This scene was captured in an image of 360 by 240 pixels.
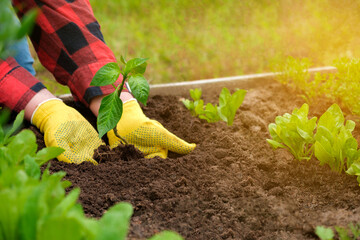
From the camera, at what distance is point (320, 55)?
3322mm

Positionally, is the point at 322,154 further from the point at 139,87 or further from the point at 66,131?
the point at 66,131

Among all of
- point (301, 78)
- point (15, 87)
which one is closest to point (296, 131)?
point (301, 78)

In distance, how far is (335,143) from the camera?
5.40 ft

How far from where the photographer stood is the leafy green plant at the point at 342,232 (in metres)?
1.18

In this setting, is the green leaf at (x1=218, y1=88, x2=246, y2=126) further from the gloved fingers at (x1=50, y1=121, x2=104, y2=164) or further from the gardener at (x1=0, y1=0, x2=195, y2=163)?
the gloved fingers at (x1=50, y1=121, x2=104, y2=164)

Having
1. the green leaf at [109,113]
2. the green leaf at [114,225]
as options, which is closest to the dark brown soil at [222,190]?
the green leaf at [109,113]

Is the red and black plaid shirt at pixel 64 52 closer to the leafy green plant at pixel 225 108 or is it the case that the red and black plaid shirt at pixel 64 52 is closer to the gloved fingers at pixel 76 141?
the gloved fingers at pixel 76 141

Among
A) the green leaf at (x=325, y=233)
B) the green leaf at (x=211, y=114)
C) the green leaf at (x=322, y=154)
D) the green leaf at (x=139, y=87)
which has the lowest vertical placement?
the green leaf at (x=211, y=114)

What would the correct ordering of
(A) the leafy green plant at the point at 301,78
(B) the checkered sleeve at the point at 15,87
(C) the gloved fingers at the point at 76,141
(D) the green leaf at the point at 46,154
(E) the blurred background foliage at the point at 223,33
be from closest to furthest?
(D) the green leaf at the point at 46,154
(C) the gloved fingers at the point at 76,141
(B) the checkered sleeve at the point at 15,87
(A) the leafy green plant at the point at 301,78
(E) the blurred background foliage at the point at 223,33

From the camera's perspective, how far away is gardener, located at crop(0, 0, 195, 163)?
1.96m

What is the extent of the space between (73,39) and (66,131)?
0.62 metres

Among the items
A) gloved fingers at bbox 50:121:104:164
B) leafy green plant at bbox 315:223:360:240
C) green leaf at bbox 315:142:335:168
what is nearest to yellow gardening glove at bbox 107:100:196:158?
gloved fingers at bbox 50:121:104:164

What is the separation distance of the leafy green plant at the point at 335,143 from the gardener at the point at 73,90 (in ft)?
2.10

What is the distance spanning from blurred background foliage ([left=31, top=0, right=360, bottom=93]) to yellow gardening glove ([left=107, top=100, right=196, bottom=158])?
126 cm
